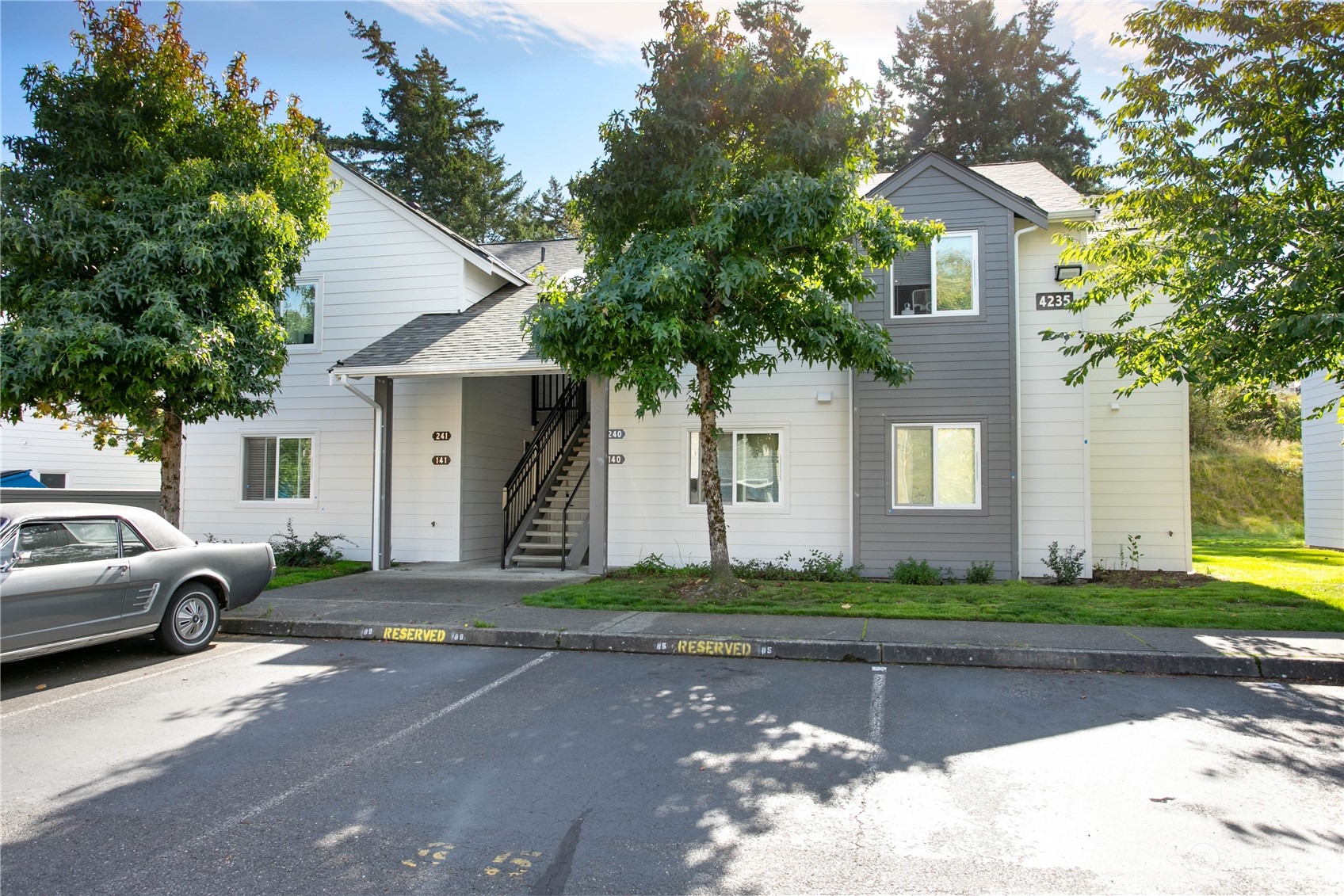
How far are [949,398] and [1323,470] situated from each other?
11506 mm

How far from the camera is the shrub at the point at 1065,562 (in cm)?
1210

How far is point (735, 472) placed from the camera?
13500 millimetres

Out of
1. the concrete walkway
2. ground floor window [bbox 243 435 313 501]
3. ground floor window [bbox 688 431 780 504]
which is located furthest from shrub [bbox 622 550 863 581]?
ground floor window [bbox 243 435 313 501]

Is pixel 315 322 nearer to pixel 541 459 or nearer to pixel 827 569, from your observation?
pixel 541 459

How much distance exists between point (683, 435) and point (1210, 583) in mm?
8115

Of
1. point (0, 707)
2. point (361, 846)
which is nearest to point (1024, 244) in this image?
point (361, 846)

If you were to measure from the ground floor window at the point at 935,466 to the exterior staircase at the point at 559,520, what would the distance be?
5458mm

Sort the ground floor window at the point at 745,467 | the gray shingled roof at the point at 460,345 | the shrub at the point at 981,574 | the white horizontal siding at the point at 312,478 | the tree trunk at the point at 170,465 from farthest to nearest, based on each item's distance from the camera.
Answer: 1. the white horizontal siding at the point at 312,478
2. the ground floor window at the point at 745,467
3. the gray shingled roof at the point at 460,345
4. the shrub at the point at 981,574
5. the tree trunk at the point at 170,465

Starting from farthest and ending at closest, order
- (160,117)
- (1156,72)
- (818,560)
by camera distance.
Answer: (818,560), (160,117), (1156,72)

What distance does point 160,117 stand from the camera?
11.0 m

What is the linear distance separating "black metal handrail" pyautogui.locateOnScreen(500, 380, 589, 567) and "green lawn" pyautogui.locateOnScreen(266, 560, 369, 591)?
2530 mm

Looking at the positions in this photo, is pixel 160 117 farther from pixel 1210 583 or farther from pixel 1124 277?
pixel 1210 583

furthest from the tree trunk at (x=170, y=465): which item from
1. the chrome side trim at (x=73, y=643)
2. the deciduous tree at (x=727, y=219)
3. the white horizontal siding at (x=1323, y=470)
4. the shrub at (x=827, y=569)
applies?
the white horizontal siding at (x=1323, y=470)

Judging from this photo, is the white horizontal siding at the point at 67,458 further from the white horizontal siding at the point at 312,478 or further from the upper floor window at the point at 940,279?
the upper floor window at the point at 940,279
